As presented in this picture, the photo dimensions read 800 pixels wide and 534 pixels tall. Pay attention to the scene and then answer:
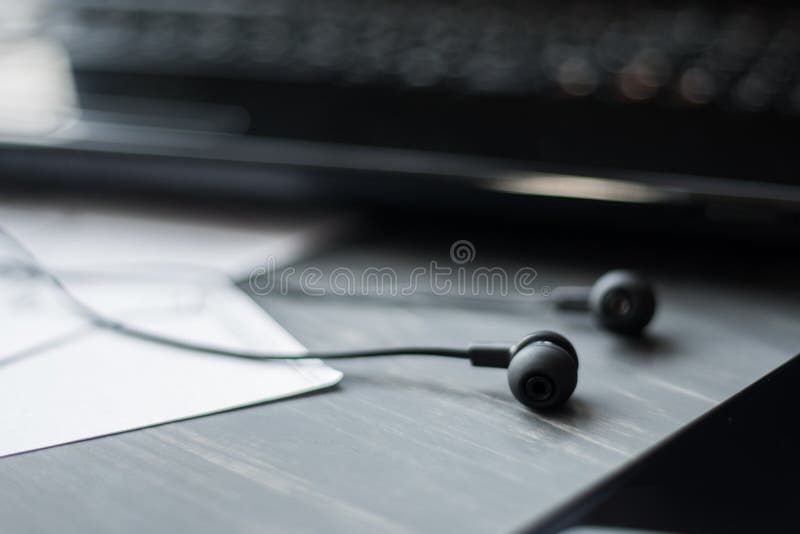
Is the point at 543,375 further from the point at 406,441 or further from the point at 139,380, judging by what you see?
the point at 139,380

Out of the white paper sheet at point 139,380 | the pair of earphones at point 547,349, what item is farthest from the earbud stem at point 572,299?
the white paper sheet at point 139,380

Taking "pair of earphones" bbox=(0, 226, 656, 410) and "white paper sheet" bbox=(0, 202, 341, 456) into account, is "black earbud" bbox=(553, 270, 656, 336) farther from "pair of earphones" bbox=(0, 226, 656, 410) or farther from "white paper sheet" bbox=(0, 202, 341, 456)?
"white paper sheet" bbox=(0, 202, 341, 456)

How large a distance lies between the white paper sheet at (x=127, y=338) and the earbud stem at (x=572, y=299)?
0.12 m

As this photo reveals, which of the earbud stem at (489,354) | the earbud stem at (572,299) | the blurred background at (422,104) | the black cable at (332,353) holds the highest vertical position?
the blurred background at (422,104)

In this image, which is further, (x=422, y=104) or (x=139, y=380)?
(x=422, y=104)

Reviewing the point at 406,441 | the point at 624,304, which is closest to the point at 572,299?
the point at 624,304

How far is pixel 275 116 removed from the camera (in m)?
0.54

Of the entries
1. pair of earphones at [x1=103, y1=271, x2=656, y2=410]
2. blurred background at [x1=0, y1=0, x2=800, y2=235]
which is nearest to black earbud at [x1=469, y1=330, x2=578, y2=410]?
pair of earphones at [x1=103, y1=271, x2=656, y2=410]

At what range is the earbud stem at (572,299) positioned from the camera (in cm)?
42

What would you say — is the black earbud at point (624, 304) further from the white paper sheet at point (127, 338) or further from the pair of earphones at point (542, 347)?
the white paper sheet at point (127, 338)

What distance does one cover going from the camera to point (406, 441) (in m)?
0.31

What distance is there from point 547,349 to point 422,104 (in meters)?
0.23

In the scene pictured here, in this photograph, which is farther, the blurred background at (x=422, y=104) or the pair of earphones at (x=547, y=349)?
the blurred background at (x=422, y=104)

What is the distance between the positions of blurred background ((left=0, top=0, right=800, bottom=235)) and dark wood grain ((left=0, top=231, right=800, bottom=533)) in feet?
0.25
